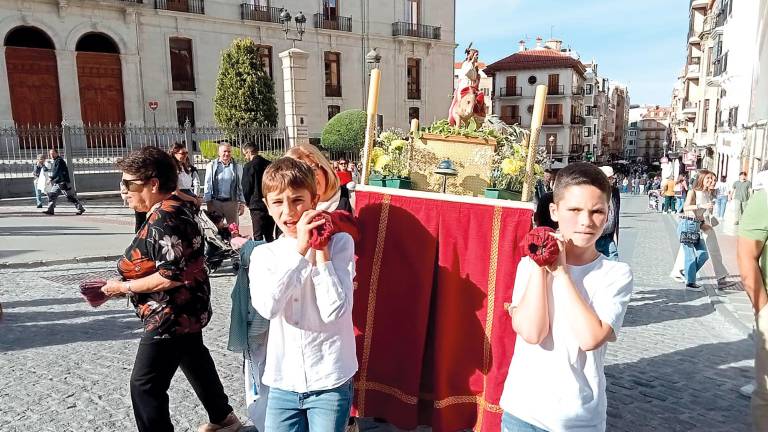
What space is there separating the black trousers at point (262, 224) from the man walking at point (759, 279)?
5675mm

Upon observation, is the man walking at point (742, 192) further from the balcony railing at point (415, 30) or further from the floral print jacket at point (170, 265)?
the balcony railing at point (415, 30)

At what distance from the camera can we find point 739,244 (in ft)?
9.60

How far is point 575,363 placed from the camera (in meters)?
1.90

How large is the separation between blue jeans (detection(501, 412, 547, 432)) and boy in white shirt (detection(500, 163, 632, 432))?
3 centimetres

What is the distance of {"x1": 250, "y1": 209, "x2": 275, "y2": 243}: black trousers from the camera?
7348 millimetres

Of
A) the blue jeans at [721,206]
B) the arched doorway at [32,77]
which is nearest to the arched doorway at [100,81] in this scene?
the arched doorway at [32,77]

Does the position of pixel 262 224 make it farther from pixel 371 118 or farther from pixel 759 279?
pixel 759 279

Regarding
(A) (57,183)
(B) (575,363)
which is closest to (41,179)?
(A) (57,183)

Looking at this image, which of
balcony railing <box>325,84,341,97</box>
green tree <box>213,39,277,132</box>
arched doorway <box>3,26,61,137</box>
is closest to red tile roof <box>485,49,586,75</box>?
balcony railing <box>325,84,341,97</box>

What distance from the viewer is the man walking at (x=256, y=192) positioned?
722 centimetres

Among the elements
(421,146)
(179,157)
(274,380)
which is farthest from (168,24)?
(274,380)

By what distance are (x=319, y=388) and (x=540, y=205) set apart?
2062 mm

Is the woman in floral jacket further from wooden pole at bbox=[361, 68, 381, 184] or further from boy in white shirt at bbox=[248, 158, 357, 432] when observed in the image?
wooden pole at bbox=[361, 68, 381, 184]

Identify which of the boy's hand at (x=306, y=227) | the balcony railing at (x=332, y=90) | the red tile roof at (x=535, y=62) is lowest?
the boy's hand at (x=306, y=227)
